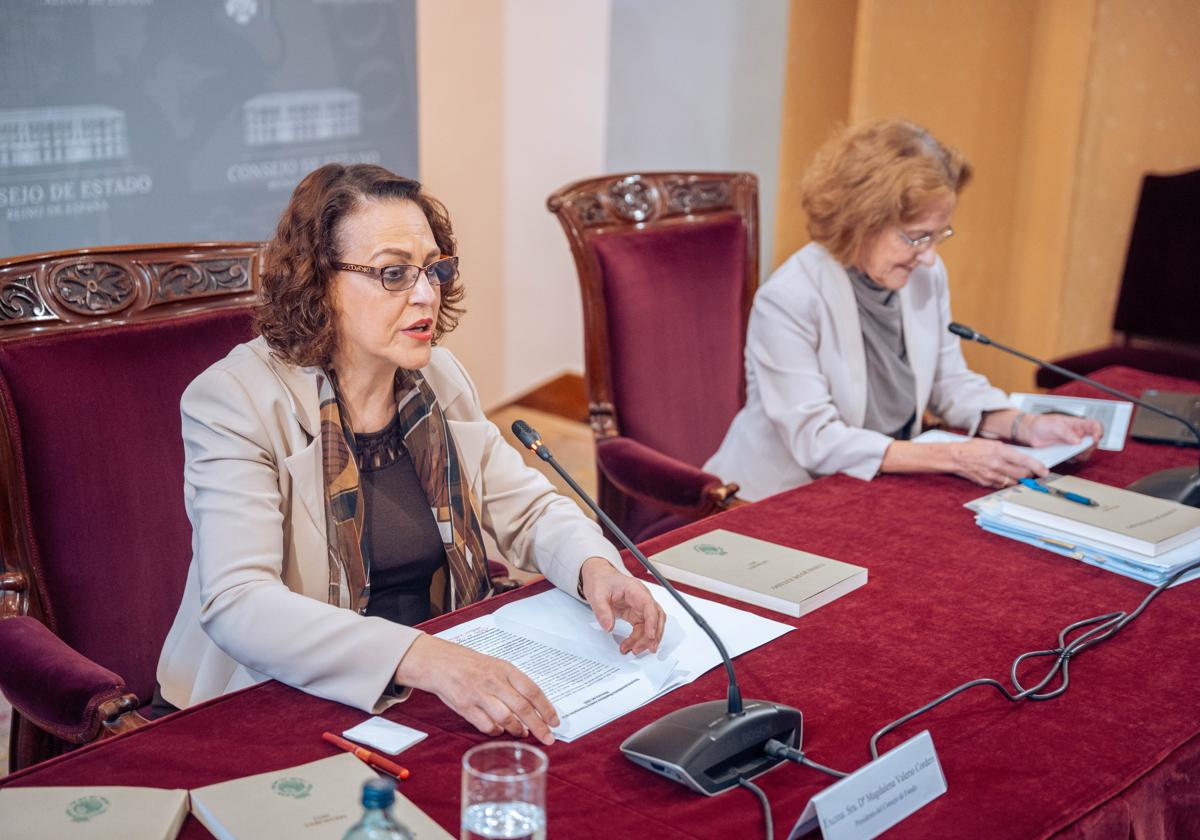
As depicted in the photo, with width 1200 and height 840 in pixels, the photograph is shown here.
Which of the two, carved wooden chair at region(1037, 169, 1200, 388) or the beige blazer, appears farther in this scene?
carved wooden chair at region(1037, 169, 1200, 388)

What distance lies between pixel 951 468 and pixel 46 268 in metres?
1.49

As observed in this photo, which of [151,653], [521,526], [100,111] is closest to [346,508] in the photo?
[521,526]

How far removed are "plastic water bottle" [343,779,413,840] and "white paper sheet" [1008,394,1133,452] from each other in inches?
73.1

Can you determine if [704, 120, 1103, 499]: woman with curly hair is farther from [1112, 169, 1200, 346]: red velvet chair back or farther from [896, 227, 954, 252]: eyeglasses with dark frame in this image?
[1112, 169, 1200, 346]: red velvet chair back

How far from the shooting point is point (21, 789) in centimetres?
112

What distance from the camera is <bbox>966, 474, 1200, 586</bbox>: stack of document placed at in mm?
1749

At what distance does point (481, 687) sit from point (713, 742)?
Answer: 0.26 m

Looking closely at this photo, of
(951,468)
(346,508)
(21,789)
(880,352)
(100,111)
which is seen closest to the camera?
(21,789)

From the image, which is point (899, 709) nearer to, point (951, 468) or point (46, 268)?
point (951, 468)

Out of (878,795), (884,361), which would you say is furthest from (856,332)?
(878,795)

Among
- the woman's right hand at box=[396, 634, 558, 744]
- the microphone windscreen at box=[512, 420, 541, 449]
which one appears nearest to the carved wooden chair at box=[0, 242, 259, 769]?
the woman's right hand at box=[396, 634, 558, 744]

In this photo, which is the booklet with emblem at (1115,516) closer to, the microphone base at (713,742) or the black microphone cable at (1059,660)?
the black microphone cable at (1059,660)

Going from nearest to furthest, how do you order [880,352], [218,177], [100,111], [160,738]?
[160,738]
[880,352]
[100,111]
[218,177]

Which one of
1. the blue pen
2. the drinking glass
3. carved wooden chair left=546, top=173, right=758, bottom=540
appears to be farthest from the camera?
→ carved wooden chair left=546, top=173, right=758, bottom=540
